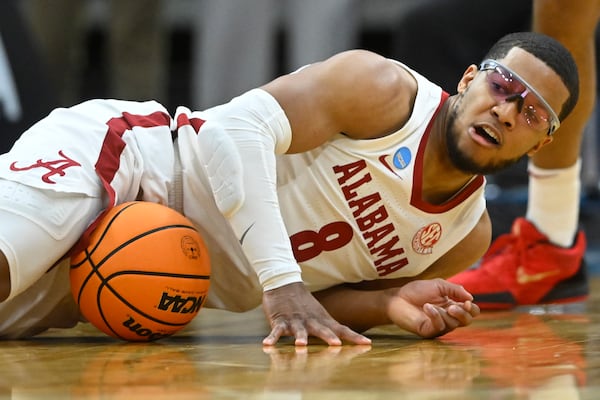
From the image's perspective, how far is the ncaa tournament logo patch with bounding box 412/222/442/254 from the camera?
3.25 m

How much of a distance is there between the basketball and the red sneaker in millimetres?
1581

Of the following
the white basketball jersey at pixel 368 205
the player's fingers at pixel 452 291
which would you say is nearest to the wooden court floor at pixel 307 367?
the player's fingers at pixel 452 291

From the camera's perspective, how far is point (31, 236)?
282 cm

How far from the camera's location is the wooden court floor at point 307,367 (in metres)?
2.10

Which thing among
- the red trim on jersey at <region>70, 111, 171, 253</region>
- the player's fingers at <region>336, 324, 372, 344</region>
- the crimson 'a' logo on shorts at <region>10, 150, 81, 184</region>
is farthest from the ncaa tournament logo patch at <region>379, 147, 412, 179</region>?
the crimson 'a' logo on shorts at <region>10, 150, 81, 184</region>

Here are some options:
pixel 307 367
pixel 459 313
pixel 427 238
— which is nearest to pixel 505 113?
pixel 427 238

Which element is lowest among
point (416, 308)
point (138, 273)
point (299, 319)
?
point (416, 308)

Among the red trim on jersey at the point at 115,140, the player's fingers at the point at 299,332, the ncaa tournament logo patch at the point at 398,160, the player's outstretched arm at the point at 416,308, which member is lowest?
the player's outstretched arm at the point at 416,308

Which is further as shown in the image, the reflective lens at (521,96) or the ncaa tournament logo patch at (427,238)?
the ncaa tournament logo patch at (427,238)

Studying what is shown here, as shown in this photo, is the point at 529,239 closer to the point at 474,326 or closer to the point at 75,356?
the point at 474,326

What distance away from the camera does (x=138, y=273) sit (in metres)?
2.83

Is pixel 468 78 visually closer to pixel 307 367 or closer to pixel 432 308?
pixel 432 308

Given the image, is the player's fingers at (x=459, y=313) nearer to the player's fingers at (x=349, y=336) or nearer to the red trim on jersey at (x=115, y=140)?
the player's fingers at (x=349, y=336)

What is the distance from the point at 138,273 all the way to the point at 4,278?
0.36 meters
